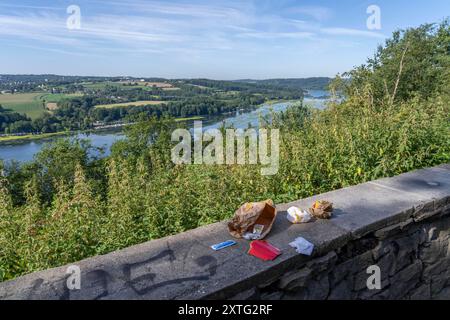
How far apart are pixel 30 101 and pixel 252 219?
174 feet

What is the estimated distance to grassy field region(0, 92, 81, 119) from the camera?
41.6m

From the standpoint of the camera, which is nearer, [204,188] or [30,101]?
[204,188]

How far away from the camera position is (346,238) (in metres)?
2.01

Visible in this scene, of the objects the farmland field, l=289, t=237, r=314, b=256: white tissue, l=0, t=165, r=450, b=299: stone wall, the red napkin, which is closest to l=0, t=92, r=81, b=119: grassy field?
the farmland field

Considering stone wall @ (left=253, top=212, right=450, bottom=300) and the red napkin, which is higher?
the red napkin

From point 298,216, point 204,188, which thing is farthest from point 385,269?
point 204,188

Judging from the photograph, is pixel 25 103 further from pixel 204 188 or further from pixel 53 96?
pixel 204 188

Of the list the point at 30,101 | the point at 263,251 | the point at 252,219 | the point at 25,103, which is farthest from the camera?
the point at 30,101

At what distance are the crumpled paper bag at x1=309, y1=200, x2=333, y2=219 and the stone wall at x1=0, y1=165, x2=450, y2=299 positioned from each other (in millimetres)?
67

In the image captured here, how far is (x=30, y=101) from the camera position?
4650 centimetres

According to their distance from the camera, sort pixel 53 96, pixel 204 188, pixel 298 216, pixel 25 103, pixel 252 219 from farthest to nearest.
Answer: pixel 53 96 < pixel 25 103 < pixel 204 188 < pixel 298 216 < pixel 252 219

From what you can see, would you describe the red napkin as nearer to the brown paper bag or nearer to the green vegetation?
the brown paper bag

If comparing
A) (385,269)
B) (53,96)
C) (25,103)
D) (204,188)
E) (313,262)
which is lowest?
(385,269)

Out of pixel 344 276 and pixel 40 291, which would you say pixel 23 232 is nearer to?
pixel 40 291
